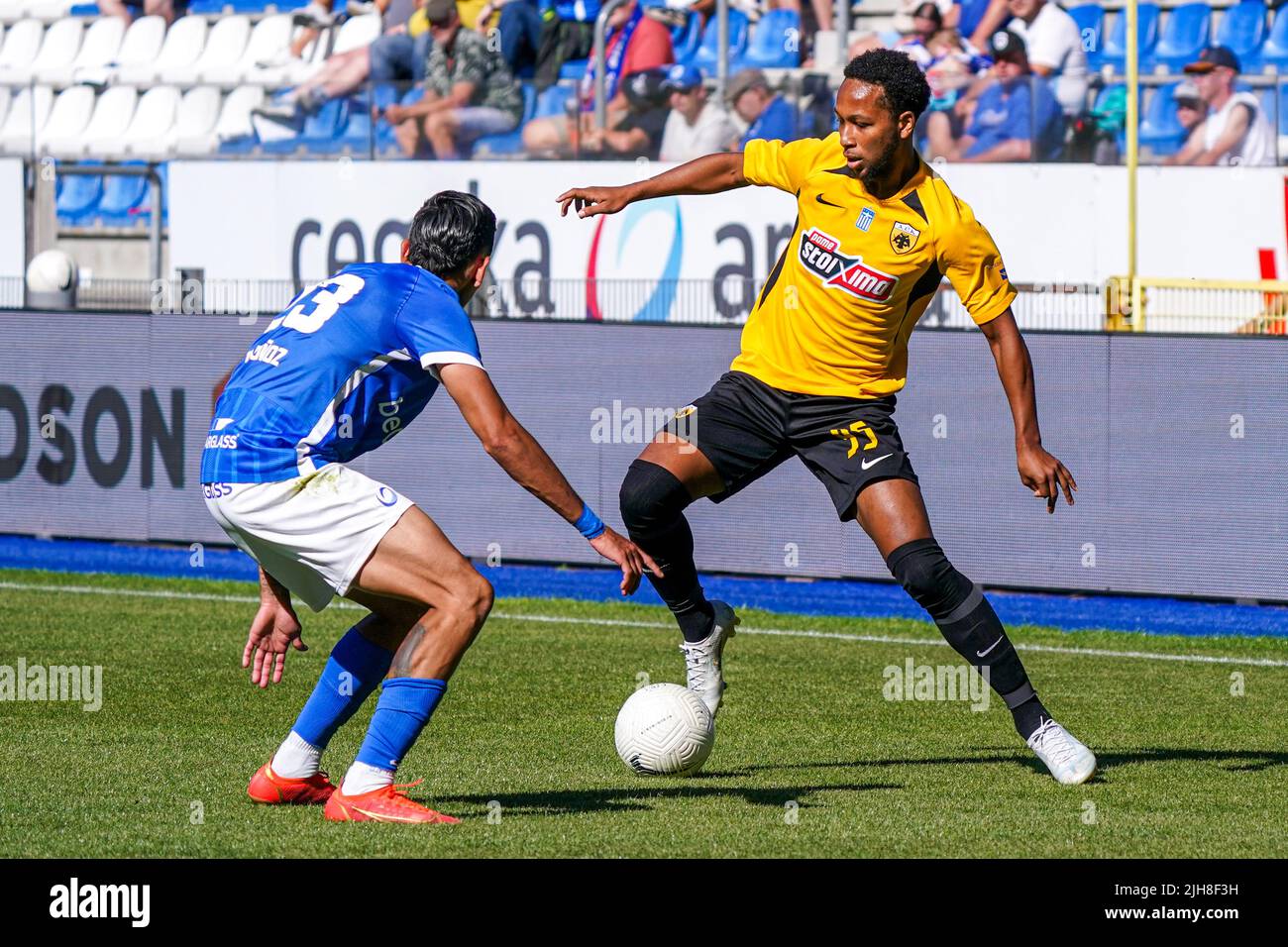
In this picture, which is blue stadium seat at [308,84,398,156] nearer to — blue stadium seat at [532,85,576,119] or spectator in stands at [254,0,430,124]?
spectator in stands at [254,0,430,124]

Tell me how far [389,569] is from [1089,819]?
2407 millimetres

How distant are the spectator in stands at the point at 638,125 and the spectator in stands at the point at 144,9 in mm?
9485

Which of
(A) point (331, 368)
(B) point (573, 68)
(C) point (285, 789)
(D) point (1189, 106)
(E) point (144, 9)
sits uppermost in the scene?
(E) point (144, 9)

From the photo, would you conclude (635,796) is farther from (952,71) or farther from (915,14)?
(915,14)

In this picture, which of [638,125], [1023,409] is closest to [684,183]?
[1023,409]

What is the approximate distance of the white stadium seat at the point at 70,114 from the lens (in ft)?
73.6

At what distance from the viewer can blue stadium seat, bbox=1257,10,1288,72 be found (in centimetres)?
1753

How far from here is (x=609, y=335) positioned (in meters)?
14.3

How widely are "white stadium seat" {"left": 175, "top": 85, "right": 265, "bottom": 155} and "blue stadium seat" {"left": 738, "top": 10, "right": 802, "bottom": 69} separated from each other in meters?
5.27

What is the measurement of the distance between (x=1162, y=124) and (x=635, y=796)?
9591 mm

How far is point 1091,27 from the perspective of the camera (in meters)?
17.7

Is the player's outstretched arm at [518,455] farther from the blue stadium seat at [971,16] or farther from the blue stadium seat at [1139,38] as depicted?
the blue stadium seat at [1139,38]

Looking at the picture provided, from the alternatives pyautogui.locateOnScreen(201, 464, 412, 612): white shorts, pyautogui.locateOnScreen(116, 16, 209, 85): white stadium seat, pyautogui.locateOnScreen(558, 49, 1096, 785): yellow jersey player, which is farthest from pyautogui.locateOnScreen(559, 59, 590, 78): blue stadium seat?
pyautogui.locateOnScreen(201, 464, 412, 612): white shorts

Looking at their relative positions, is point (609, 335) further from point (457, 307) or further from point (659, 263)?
point (457, 307)
